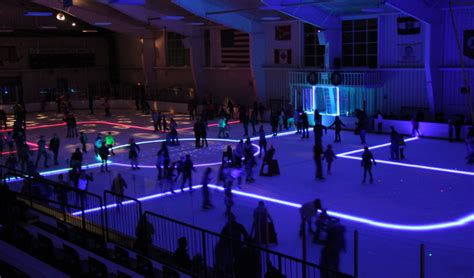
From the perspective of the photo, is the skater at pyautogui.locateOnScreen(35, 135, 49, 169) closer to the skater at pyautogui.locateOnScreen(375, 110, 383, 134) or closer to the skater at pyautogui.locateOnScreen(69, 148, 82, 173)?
the skater at pyautogui.locateOnScreen(69, 148, 82, 173)

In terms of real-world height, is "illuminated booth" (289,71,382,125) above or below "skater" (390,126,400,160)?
above

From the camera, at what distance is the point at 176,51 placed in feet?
138

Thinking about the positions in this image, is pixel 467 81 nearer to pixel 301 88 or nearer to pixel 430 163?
pixel 430 163

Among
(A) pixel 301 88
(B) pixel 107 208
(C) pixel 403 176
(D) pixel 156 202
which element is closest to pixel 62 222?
(B) pixel 107 208

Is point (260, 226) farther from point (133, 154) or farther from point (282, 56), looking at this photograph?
point (282, 56)

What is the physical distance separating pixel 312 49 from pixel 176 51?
13765 mm

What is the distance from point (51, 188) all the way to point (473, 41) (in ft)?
62.8

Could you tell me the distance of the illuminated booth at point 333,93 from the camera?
28.4 metres

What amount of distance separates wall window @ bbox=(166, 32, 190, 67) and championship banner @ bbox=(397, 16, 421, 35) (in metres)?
18.4

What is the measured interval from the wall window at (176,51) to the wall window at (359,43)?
48.5 ft

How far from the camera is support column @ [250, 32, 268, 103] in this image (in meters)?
33.6

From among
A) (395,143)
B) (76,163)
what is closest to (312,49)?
(395,143)

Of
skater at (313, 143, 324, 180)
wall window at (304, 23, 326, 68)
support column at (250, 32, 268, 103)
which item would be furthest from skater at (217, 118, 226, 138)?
skater at (313, 143, 324, 180)

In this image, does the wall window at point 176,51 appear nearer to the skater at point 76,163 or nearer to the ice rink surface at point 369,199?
the ice rink surface at point 369,199
